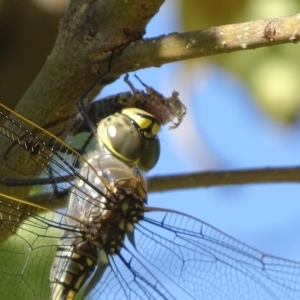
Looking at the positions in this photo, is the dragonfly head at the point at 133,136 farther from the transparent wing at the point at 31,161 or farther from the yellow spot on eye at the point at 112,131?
the transparent wing at the point at 31,161

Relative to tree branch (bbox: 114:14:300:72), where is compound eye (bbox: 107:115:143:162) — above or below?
above

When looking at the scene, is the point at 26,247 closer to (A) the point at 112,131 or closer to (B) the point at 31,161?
(B) the point at 31,161

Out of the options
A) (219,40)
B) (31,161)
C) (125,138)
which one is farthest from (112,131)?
(219,40)

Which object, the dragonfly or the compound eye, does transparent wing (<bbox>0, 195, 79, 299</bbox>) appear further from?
the compound eye

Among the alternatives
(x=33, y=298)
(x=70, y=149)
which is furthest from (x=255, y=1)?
(x=33, y=298)

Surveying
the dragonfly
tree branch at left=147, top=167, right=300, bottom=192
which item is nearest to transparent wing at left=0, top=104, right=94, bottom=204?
the dragonfly

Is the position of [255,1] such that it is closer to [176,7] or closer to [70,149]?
[176,7]

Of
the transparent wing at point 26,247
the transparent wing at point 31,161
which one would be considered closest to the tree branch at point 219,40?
the transparent wing at point 31,161

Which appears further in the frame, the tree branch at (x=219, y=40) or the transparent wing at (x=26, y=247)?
the transparent wing at (x=26, y=247)
